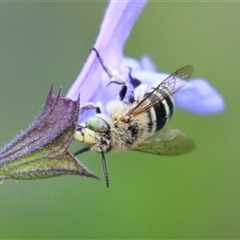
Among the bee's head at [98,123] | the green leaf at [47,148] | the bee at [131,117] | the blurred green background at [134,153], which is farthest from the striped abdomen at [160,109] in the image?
the blurred green background at [134,153]

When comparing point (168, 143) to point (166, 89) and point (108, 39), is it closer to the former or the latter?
point (166, 89)

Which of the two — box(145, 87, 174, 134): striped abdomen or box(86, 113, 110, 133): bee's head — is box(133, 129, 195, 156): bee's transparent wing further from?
box(86, 113, 110, 133): bee's head

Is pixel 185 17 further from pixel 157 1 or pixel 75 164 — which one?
pixel 75 164

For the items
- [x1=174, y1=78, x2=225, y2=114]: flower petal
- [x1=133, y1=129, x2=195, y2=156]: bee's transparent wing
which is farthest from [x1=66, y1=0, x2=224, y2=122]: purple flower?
[x1=133, y1=129, x2=195, y2=156]: bee's transparent wing

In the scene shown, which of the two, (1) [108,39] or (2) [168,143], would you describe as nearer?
(1) [108,39]

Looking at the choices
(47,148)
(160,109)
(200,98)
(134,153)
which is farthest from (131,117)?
(134,153)

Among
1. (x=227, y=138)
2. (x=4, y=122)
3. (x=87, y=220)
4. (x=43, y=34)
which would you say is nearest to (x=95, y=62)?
(x=87, y=220)
